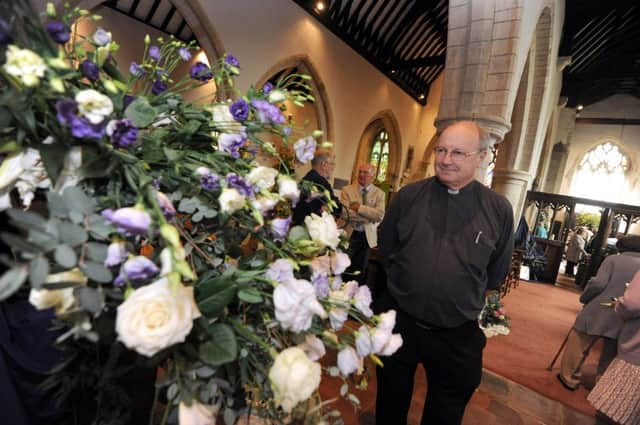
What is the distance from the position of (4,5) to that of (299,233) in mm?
508

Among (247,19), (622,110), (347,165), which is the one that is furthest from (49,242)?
(622,110)

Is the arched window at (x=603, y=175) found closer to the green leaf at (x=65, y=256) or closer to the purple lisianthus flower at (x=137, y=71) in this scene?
the purple lisianthus flower at (x=137, y=71)

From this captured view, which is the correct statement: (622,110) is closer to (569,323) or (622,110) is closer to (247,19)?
(569,323)

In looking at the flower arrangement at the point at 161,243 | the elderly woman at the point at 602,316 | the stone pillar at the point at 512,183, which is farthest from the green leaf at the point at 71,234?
the stone pillar at the point at 512,183

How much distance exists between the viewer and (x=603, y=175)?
662 inches

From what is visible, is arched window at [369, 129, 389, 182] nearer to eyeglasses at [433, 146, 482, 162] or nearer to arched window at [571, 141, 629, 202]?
arched window at [571, 141, 629, 202]

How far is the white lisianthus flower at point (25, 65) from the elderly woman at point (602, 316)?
11.8 ft

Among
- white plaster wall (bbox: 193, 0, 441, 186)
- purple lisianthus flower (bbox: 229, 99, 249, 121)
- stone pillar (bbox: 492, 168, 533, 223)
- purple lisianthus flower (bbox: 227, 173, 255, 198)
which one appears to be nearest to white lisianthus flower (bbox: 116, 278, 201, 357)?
purple lisianthus flower (bbox: 227, 173, 255, 198)

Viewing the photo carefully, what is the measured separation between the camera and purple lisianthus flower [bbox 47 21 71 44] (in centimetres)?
46

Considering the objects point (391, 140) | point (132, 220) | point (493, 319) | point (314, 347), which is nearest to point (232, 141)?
point (132, 220)

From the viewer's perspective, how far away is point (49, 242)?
37cm

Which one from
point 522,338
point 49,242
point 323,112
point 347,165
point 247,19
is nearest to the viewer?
point 49,242

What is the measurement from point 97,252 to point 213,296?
150 mm

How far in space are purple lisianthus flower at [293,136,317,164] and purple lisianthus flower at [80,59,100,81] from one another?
0.34 m
